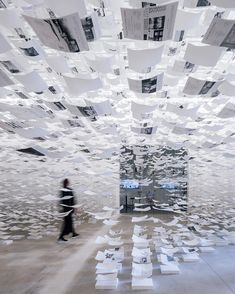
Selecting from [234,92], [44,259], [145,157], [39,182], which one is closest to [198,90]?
[234,92]

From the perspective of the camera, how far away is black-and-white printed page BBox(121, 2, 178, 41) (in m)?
1.01

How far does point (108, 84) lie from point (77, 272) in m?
1.59

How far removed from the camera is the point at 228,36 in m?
1.14

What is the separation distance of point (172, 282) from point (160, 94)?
5.04ft

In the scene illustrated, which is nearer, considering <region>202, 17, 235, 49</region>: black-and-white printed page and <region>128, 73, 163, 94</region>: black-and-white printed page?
<region>202, 17, 235, 49</region>: black-and-white printed page

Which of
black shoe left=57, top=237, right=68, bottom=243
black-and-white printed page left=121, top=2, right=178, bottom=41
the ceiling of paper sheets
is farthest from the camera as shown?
black shoe left=57, top=237, right=68, bottom=243

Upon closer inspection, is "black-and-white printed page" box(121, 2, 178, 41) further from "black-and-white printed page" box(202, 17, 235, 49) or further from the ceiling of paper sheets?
"black-and-white printed page" box(202, 17, 235, 49)

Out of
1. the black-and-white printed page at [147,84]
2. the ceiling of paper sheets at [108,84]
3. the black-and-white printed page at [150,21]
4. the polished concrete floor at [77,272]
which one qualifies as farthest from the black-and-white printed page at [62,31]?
the polished concrete floor at [77,272]

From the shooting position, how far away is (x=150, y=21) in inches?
41.6

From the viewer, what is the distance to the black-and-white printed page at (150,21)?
1009mm

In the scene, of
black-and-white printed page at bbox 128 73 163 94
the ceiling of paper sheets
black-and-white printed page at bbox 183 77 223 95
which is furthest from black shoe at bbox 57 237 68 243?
black-and-white printed page at bbox 183 77 223 95

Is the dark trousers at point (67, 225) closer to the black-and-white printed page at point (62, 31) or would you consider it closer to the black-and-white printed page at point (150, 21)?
the black-and-white printed page at point (62, 31)

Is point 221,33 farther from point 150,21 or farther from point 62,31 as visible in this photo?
point 62,31

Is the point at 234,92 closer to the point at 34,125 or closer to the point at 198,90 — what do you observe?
the point at 198,90
